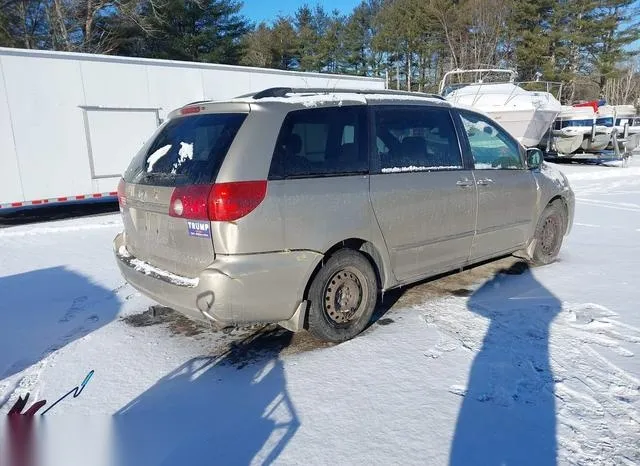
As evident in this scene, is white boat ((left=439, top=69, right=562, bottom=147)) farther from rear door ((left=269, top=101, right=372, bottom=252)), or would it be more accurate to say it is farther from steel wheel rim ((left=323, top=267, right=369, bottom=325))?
steel wheel rim ((left=323, top=267, right=369, bottom=325))

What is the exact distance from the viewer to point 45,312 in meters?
4.29

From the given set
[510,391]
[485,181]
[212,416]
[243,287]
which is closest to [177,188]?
[243,287]

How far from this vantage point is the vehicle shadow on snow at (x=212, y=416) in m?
2.37

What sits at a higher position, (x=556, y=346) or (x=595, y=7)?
(x=595, y=7)

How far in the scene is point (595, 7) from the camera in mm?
35000

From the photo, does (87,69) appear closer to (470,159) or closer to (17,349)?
(17,349)

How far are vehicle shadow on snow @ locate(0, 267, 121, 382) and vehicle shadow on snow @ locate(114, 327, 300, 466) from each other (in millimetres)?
1200

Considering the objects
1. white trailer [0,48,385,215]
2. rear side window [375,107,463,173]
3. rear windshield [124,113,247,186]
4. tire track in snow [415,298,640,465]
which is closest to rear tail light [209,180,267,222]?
rear windshield [124,113,247,186]

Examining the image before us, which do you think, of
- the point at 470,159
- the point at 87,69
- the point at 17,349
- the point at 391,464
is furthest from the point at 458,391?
the point at 87,69

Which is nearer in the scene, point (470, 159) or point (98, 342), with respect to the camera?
point (98, 342)

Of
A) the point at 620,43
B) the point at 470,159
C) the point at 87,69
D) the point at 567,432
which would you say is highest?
the point at 620,43

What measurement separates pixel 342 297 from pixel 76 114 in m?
7.31

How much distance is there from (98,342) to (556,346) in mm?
3481

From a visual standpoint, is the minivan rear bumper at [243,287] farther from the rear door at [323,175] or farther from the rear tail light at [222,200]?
the rear tail light at [222,200]
